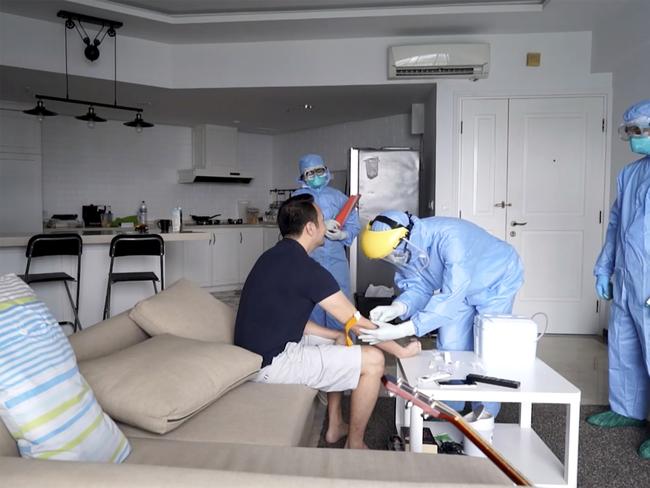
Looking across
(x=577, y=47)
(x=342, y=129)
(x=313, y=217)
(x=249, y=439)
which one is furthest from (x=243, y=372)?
(x=342, y=129)

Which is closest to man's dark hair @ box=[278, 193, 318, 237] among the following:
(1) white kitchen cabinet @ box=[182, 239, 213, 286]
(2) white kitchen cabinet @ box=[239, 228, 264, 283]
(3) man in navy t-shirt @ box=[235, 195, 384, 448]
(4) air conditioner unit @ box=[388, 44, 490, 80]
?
(3) man in navy t-shirt @ box=[235, 195, 384, 448]

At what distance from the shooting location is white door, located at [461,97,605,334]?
4.51m

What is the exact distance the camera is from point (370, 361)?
2.07 meters

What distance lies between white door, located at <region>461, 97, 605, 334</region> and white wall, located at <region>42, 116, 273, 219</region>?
3955 mm

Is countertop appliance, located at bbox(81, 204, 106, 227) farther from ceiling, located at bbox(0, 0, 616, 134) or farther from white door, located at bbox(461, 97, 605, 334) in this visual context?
white door, located at bbox(461, 97, 605, 334)

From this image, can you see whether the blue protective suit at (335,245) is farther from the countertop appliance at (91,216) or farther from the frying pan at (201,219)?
the countertop appliance at (91,216)

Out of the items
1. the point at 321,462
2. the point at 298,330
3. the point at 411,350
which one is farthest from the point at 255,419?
the point at 411,350

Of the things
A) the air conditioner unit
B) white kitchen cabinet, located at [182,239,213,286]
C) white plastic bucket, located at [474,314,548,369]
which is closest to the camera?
white plastic bucket, located at [474,314,548,369]

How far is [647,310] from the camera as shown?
2.41 metres

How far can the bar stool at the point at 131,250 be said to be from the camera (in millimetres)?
3977

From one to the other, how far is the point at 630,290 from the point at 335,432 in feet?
5.18

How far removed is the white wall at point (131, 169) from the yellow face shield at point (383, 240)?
5.34 meters

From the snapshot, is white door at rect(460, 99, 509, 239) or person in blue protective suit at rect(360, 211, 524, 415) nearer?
person in blue protective suit at rect(360, 211, 524, 415)

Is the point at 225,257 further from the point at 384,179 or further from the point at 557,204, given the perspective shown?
the point at 557,204
